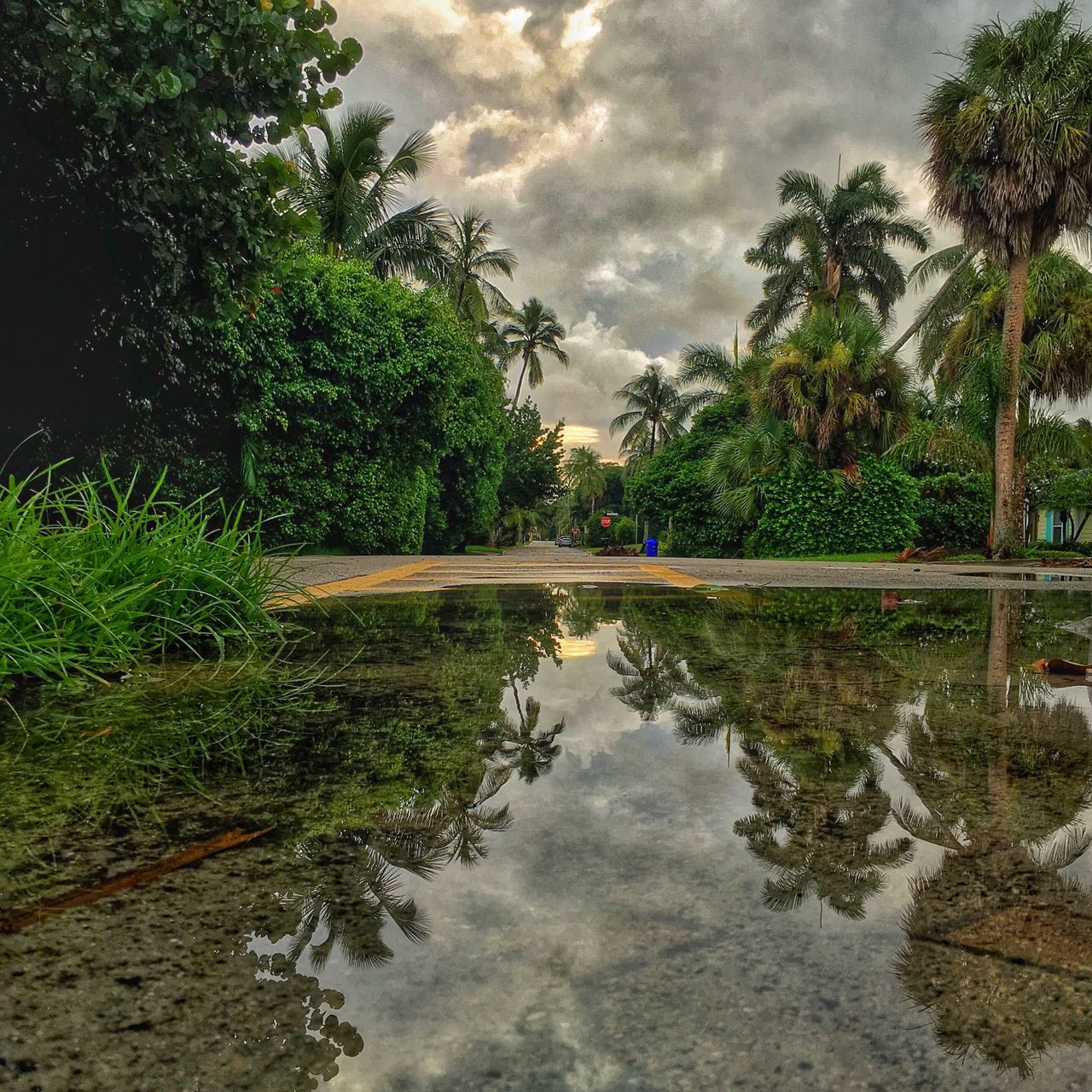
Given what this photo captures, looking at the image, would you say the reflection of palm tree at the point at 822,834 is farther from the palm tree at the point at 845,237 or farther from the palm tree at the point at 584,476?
the palm tree at the point at 584,476

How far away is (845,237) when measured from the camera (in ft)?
95.7

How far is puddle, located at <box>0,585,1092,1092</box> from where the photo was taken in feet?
2.17

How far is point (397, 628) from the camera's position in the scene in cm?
373

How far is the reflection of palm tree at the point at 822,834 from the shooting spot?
0.97 meters

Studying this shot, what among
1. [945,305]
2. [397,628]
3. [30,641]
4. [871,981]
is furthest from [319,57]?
[945,305]

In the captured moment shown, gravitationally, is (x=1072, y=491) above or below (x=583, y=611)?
above

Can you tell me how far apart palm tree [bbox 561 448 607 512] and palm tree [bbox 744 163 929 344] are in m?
52.1

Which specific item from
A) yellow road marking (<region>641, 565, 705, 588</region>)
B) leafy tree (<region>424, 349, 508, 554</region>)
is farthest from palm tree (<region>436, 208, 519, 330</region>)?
yellow road marking (<region>641, 565, 705, 588</region>)

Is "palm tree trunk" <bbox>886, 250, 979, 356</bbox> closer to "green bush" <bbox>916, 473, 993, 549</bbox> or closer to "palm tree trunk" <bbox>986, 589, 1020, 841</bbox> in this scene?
"green bush" <bbox>916, 473, 993, 549</bbox>

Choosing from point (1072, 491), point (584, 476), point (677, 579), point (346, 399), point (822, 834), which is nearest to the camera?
point (822, 834)

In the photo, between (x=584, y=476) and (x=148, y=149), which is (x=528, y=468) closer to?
(x=148, y=149)

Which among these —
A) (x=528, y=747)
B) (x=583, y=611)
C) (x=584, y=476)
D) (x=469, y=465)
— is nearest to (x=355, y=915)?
(x=528, y=747)

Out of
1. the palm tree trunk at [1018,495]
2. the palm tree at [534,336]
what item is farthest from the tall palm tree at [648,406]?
the palm tree trunk at [1018,495]

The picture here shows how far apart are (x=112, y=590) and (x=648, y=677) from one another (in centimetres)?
185
